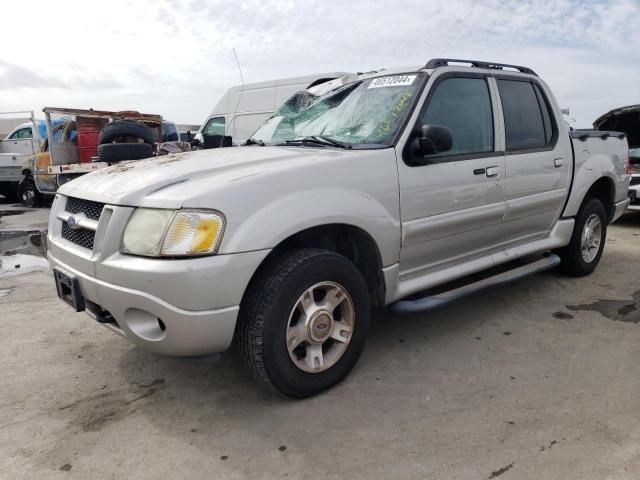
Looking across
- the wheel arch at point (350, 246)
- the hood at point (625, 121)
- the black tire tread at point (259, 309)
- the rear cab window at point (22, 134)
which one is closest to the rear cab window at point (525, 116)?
the wheel arch at point (350, 246)

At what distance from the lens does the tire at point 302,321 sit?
238 cm

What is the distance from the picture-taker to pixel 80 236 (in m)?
2.67

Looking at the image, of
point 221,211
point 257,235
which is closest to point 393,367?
point 257,235

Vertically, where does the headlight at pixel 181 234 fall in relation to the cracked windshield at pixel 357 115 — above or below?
below

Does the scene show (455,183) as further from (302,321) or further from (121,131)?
(121,131)

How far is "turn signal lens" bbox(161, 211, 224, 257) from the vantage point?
2199 mm

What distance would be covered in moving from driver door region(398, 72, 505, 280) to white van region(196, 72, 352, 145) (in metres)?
6.61

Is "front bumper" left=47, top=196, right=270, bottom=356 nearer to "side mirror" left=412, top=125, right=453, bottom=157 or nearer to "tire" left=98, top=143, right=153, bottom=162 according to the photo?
"side mirror" left=412, top=125, right=453, bottom=157

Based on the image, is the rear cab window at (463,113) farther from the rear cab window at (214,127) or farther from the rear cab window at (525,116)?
the rear cab window at (214,127)

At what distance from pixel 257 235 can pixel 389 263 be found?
94 cm

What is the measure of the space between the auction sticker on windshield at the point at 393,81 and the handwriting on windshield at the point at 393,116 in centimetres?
13

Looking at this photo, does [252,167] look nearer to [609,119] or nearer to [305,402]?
[305,402]

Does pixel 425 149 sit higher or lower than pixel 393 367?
higher

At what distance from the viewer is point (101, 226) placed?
2.40 metres
